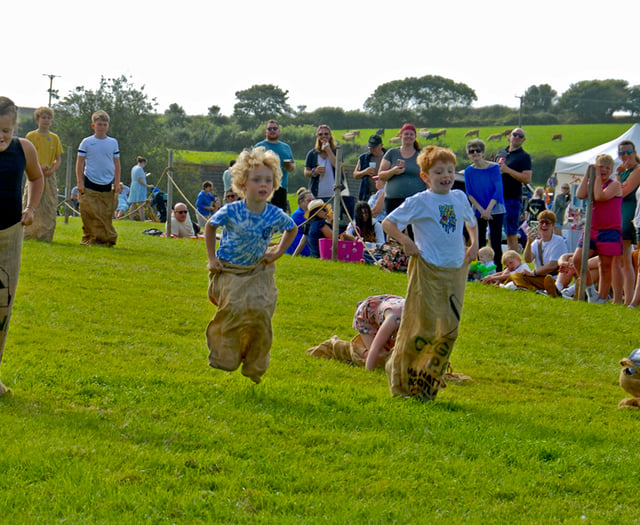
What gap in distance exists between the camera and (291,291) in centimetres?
1339

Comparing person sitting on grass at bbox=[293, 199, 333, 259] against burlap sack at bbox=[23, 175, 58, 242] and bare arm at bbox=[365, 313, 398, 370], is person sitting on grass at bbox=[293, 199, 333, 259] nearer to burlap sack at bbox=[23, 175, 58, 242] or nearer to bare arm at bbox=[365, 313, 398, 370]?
burlap sack at bbox=[23, 175, 58, 242]

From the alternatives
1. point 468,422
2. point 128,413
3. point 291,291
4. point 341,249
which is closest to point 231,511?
point 128,413

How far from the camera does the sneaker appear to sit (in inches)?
607

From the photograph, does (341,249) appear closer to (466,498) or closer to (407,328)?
(407,328)

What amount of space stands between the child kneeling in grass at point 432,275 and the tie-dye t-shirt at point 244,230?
942 mm

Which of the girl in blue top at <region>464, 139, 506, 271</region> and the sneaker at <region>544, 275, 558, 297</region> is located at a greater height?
the girl in blue top at <region>464, 139, 506, 271</region>

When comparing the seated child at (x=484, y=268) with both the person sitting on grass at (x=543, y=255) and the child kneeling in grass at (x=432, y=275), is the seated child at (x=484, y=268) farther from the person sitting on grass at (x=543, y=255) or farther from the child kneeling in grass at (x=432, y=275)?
the child kneeling in grass at (x=432, y=275)

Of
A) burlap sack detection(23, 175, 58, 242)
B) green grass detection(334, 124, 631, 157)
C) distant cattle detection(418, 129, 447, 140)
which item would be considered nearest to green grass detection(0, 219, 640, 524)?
burlap sack detection(23, 175, 58, 242)

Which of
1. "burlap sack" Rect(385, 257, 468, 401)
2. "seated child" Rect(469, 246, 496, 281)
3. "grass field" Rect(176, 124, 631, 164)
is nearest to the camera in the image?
"burlap sack" Rect(385, 257, 468, 401)

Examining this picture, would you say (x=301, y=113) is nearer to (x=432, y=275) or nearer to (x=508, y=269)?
(x=508, y=269)

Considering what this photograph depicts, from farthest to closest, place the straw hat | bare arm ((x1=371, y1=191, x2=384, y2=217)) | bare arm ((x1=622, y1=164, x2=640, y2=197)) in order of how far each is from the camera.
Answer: bare arm ((x1=371, y1=191, x2=384, y2=217))
the straw hat
bare arm ((x1=622, y1=164, x2=640, y2=197))

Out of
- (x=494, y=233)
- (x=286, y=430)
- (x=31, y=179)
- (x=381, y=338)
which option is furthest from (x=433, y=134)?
(x=286, y=430)

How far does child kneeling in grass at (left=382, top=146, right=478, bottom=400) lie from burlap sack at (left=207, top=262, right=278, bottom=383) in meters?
1.11

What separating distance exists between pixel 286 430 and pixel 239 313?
1161 mm
